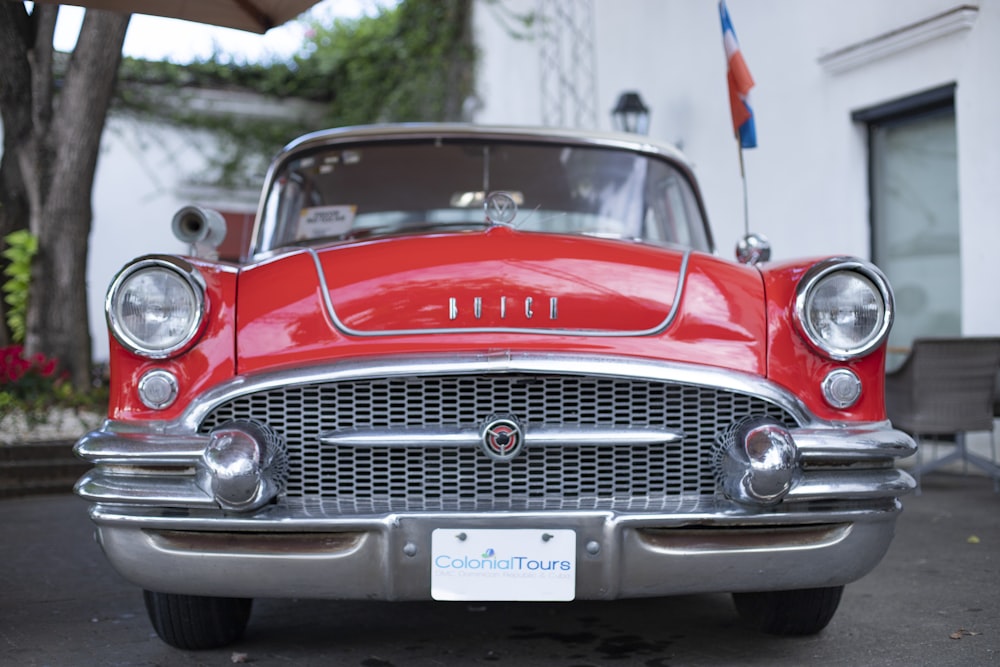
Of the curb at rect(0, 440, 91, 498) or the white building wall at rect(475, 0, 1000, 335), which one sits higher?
the white building wall at rect(475, 0, 1000, 335)

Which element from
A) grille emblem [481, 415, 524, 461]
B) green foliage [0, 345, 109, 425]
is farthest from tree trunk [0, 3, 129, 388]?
grille emblem [481, 415, 524, 461]

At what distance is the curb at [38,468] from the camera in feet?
19.5

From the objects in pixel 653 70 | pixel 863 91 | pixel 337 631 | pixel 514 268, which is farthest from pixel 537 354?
pixel 653 70

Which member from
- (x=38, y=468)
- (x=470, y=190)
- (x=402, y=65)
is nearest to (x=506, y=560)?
(x=470, y=190)

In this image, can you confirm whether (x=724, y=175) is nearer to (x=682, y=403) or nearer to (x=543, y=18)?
(x=543, y=18)

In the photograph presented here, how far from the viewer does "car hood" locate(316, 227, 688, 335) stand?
251 centimetres

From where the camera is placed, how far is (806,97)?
7852mm

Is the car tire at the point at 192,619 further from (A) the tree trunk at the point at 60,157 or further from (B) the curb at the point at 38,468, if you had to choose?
(A) the tree trunk at the point at 60,157

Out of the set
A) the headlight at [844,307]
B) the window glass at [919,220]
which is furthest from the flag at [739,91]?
the window glass at [919,220]

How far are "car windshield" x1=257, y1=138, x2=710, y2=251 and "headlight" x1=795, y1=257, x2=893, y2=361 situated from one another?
1151mm

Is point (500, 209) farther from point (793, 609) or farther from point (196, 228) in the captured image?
point (793, 609)

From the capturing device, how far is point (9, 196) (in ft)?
25.9

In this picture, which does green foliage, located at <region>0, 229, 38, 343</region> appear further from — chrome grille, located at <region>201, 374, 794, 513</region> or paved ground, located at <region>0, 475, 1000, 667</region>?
chrome grille, located at <region>201, 374, 794, 513</region>

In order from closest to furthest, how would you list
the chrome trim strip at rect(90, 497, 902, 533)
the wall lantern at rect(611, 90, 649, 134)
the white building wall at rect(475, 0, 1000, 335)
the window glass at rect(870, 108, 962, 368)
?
the chrome trim strip at rect(90, 497, 902, 533) → the white building wall at rect(475, 0, 1000, 335) → the window glass at rect(870, 108, 962, 368) → the wall lantern at rect(611, 90, 649, 134)
